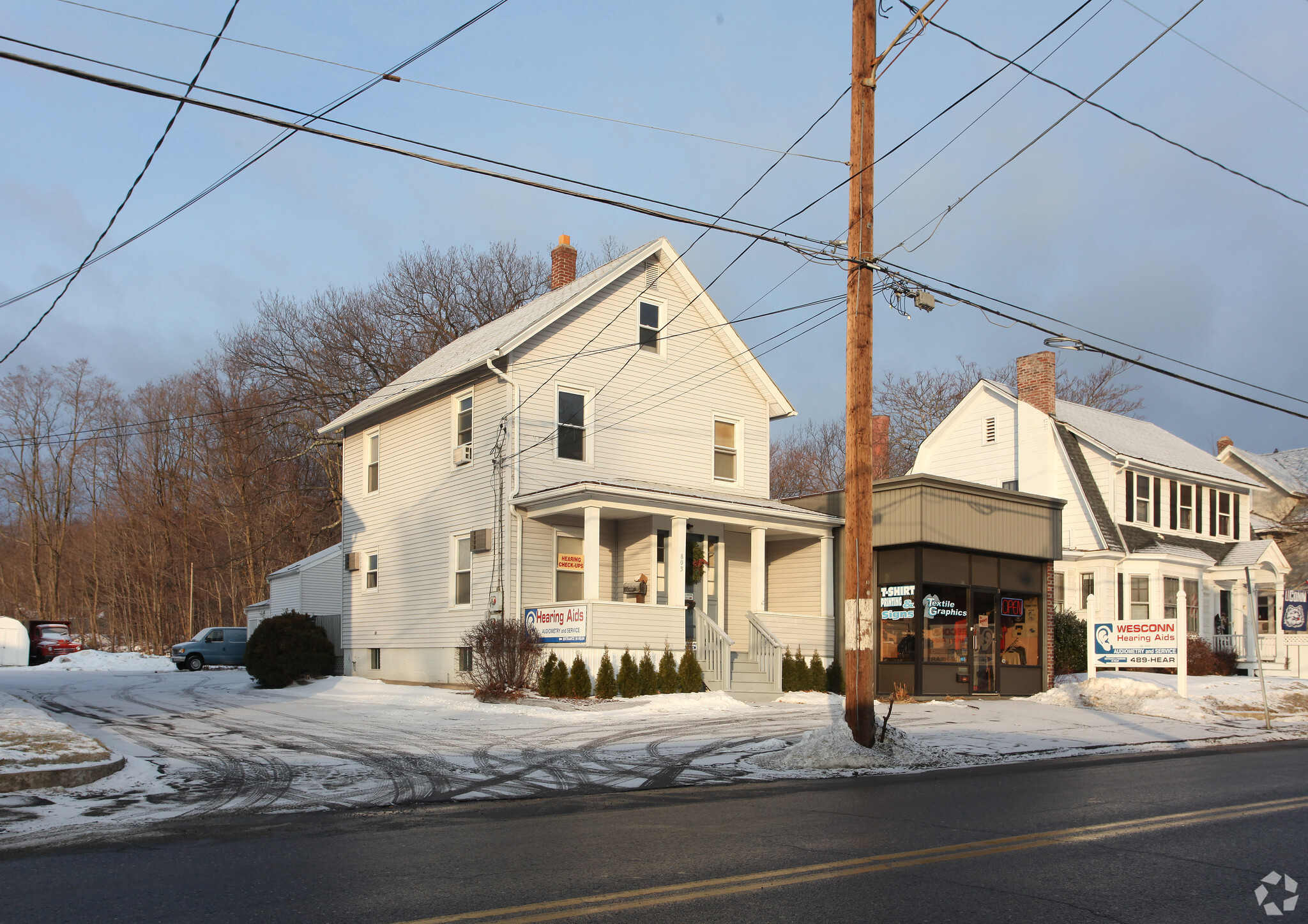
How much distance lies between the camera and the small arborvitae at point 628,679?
19.8 meters

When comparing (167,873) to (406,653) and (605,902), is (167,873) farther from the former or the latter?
Result: (406,653)

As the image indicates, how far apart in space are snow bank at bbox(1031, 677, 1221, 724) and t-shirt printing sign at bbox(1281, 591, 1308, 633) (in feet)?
7.77

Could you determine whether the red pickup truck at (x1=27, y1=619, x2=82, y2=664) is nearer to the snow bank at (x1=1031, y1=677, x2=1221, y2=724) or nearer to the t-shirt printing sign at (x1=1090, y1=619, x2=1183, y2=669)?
the snow bank at (x1=1031, y1=677, x2=1221, y2=724)

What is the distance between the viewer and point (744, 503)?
22.8 metres

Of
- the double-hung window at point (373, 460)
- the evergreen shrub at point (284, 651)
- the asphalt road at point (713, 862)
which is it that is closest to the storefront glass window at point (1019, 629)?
the asphalt road at point (713, 862)

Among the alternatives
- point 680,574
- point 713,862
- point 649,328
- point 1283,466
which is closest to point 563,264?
point 649,328

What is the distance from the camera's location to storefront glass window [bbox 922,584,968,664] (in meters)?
23.0

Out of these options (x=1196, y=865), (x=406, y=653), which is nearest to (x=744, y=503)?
(x=406, y=653)

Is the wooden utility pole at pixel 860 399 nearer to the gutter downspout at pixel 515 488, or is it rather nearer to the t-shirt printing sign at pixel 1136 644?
the gutter downspout at pixel 515 488

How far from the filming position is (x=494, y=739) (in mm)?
14234

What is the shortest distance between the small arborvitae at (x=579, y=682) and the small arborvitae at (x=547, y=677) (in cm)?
40

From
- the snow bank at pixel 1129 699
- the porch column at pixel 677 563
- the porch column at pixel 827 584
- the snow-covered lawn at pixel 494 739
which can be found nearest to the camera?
the snow-covered lawn at pixel 494 739

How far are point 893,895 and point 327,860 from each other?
3577mm

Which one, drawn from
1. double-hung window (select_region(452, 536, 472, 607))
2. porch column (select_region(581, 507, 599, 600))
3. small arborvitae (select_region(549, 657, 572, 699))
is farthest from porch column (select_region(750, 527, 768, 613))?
double-hung window (select_region(452, 536, 472, 607))
